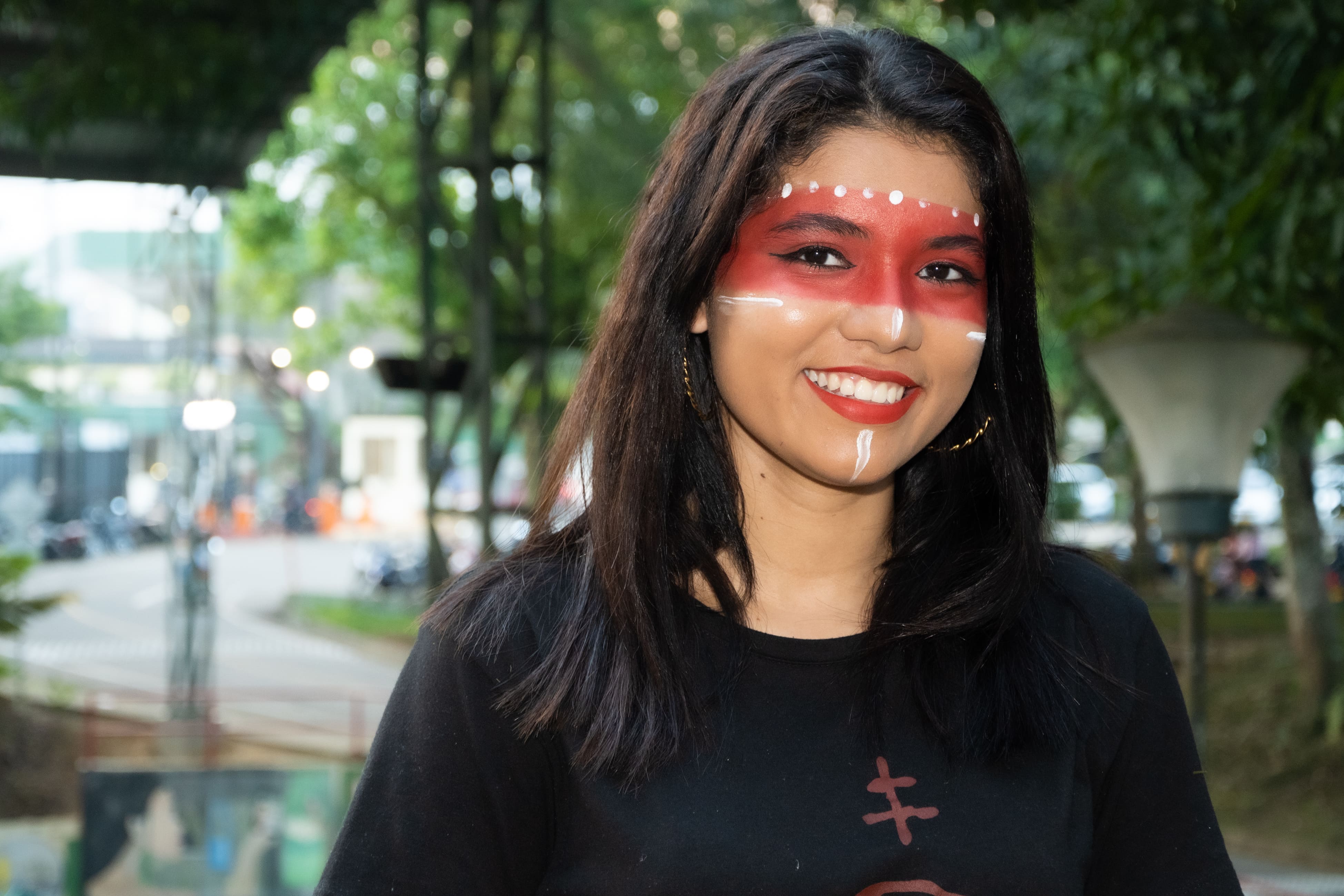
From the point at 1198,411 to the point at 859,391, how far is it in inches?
108

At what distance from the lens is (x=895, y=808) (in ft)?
4.13

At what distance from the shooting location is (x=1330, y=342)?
3.67 meters

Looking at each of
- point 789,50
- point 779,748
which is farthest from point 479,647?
point 789,50

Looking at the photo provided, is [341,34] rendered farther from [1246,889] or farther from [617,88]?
[1246,889]

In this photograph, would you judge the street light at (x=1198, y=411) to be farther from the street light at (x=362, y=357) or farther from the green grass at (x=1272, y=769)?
the street light at (x=362, y=357)

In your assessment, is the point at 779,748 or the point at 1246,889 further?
the point at 1246,889

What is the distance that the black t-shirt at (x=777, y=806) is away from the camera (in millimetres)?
1229

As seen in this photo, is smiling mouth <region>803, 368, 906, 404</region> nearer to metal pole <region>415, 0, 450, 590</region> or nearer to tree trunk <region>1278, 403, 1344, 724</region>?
metal pole <region>415, 0, 450, 590</region>

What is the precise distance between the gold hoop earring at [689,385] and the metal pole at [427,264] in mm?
7001

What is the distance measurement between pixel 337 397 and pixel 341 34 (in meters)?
12.7

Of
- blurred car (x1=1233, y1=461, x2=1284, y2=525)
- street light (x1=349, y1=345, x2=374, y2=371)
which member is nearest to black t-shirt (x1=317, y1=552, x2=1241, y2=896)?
street light (x1=349, y1=345, x2=374, y2=371)

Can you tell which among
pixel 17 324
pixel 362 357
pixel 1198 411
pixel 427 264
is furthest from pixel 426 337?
pixel 17 324

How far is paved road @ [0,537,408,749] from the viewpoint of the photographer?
13.2 metres

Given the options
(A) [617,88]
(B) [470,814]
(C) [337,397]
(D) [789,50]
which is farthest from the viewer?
(C) [337,397]
